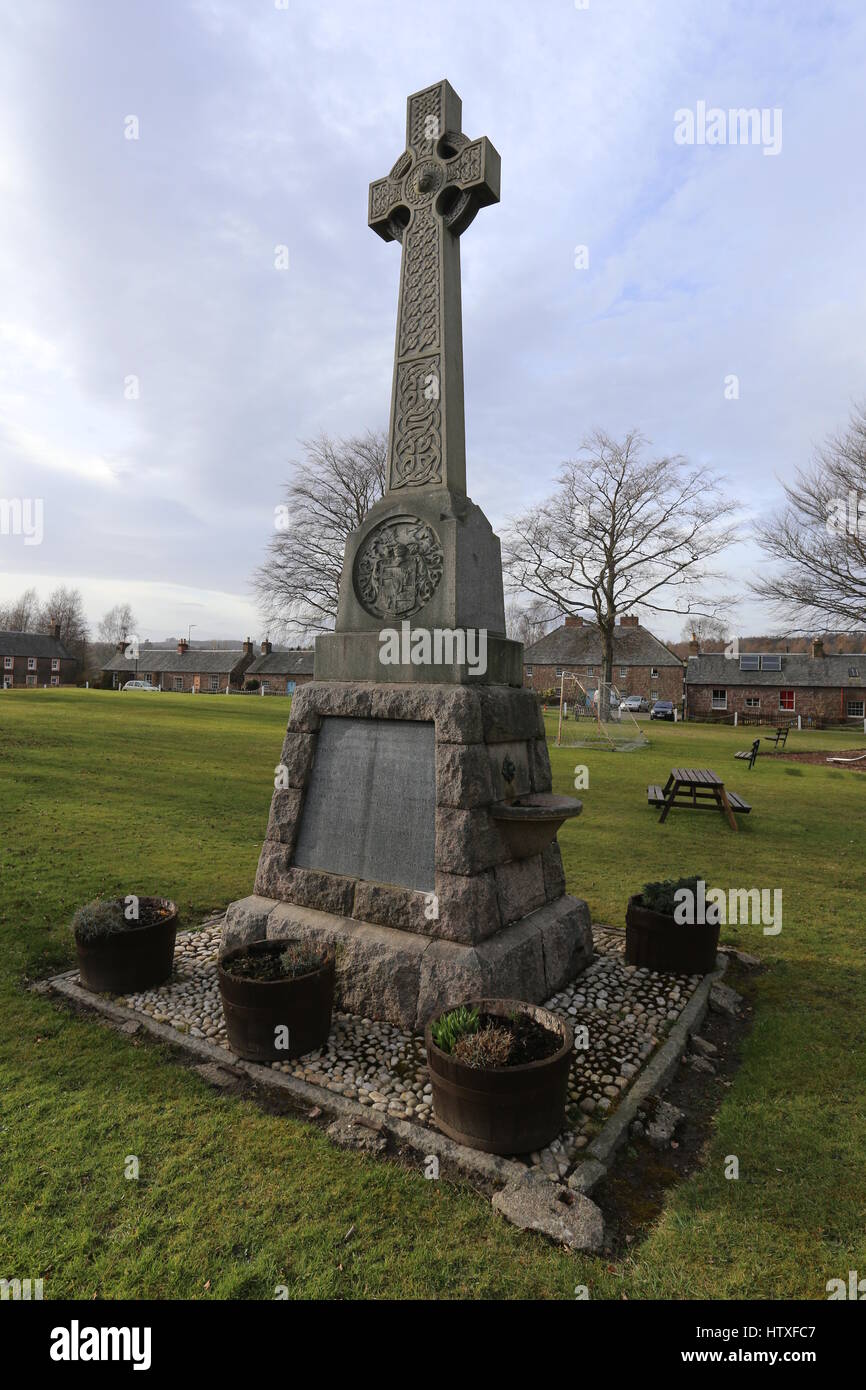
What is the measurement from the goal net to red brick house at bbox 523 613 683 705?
12.0 meters

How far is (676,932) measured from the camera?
5.59 metres

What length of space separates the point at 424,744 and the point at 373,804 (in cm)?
67

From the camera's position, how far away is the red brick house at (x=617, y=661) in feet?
167

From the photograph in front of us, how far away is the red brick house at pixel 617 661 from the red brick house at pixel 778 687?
101 inches

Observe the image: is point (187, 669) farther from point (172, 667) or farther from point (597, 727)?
point (597, 727)

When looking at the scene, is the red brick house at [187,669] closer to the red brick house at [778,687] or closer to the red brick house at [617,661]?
the red brick house at [617,661]

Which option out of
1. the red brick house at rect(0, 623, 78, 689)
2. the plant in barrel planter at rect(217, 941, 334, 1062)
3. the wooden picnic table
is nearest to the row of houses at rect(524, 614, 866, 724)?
the wooden picnic table

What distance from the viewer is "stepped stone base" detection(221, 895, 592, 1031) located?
439 centimetres

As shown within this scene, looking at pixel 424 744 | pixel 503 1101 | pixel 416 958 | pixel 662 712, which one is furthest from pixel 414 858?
pixel 662 712

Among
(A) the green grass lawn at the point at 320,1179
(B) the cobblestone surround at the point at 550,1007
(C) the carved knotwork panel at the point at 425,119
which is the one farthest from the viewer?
(C) the carved knotwork panel at the point at 425,119

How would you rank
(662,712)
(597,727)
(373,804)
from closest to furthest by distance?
(373,804) → (597,727) → (662,712)

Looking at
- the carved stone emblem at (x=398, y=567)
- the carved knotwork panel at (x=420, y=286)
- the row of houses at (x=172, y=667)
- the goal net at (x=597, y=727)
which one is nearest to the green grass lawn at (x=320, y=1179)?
the carved stone emblem at (x=398, y=567)

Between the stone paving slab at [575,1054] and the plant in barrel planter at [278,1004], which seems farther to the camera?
the plant in barrel planter at [278,1004]

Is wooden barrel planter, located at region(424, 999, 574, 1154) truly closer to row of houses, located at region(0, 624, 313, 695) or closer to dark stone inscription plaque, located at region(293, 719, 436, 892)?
dark stone inscription plaque, located at region(293, 719, 436, 892)
